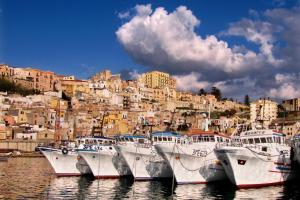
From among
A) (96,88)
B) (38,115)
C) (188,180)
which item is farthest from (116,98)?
(188,180)

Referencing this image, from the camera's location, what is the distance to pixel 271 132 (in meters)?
41.8

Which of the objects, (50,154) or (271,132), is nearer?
(271,132)

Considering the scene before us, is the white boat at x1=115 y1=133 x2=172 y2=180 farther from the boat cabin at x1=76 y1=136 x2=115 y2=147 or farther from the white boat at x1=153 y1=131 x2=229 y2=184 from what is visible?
the boat cabin at x1=76 y1=136 x2=115 y2=147

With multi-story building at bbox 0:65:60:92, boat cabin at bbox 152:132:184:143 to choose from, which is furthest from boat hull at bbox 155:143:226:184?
multi-story building at bbox 0:65:60:92

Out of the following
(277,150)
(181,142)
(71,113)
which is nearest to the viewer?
(277,150)

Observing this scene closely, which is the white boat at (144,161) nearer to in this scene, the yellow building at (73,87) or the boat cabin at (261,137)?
the boat cabin at (261,137)

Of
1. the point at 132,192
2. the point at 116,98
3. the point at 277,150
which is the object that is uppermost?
the point at 116,98

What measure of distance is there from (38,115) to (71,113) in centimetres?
1477

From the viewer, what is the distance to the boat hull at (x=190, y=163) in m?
41.2

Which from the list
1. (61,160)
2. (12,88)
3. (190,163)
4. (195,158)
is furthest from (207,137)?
(12,88)

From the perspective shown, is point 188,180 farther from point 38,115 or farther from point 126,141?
point 38,115

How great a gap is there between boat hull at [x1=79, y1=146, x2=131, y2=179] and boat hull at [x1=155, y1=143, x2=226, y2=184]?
28.5 feet

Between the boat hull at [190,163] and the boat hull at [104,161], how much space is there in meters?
8.69

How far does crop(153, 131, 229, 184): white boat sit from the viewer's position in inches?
1625
